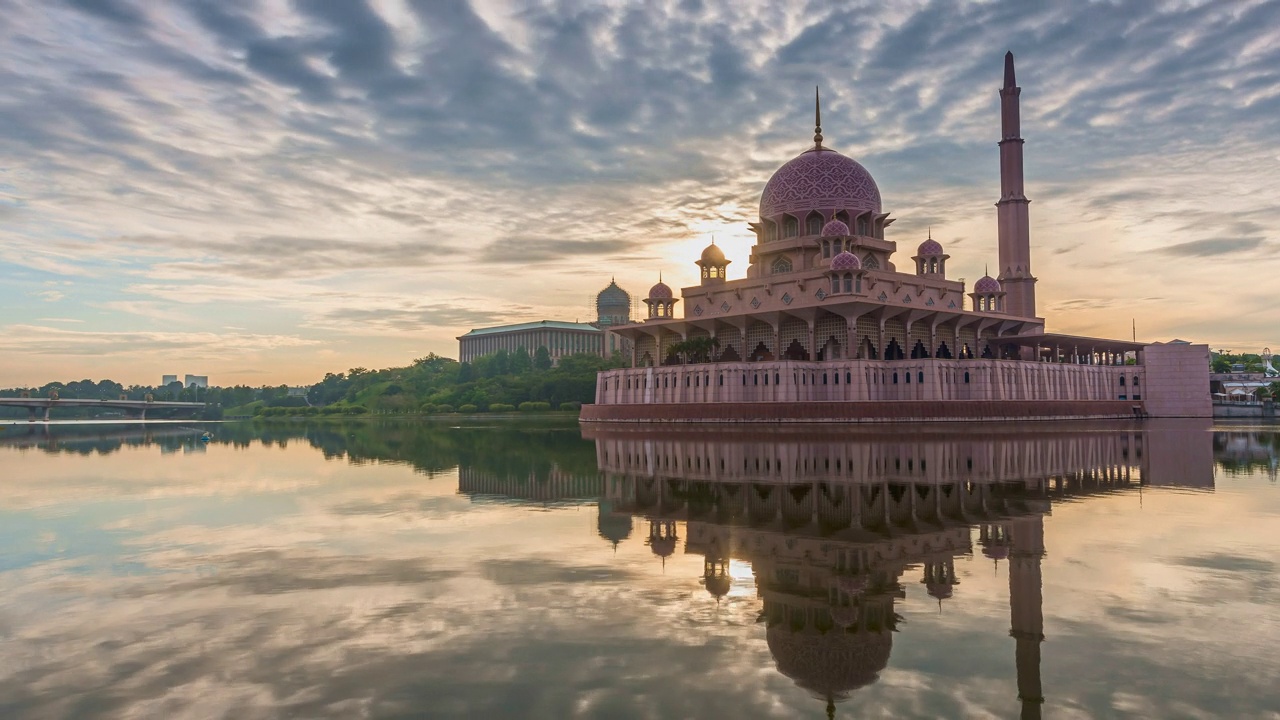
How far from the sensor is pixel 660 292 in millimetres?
70625

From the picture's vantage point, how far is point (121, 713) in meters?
6.03

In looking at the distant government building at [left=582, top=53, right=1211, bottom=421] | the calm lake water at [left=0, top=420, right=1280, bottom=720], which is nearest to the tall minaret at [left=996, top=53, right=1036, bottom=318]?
the distant government building at [left=582, top=53, right=1211, bottom=421]

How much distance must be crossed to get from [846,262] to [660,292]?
1796 centimetres

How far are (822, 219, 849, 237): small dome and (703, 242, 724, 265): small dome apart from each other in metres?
11.0

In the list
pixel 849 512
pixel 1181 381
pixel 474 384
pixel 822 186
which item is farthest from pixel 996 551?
pixel 474 384

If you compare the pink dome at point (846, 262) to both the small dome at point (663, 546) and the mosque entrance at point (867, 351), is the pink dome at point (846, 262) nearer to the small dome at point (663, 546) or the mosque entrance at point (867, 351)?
the mosque entrance at point (867, 351)

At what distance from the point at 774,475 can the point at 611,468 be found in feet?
19.1

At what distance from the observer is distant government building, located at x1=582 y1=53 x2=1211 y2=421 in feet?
182

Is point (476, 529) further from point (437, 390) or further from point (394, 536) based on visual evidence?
point (437, 390)

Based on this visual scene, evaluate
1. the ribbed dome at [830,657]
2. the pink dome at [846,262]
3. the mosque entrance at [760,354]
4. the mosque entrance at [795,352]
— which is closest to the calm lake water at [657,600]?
the ribbed dome at [830,657]

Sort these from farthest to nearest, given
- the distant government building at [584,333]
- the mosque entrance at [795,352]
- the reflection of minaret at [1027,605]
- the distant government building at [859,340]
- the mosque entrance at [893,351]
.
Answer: the distant government building at [584,333], the mosque entrance at [795,352], the mosque entrance at [893,351], the distant government building at [859,340], the reflection of minaret at [1027,605]

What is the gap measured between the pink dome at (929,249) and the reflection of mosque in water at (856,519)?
39.7m

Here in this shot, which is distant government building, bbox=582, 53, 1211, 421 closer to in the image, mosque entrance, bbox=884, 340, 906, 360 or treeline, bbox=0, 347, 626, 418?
mosque entrance, bbox=884, 340, 906, 360

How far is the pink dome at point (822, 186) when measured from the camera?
67.2 m
